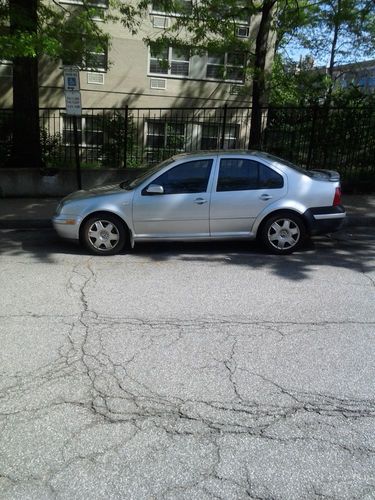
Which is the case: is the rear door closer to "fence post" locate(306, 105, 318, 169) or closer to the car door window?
the car door window

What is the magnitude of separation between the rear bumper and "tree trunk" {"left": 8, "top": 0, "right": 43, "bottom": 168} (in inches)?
297

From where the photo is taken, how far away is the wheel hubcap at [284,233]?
285 inches

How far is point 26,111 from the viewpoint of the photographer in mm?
11773

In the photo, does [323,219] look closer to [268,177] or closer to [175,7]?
[268,177]

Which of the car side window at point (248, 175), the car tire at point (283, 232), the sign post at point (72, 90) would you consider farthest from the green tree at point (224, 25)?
the car tire at point (283, 232)

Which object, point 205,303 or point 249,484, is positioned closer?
point 249,484

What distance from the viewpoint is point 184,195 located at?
23.5 feet

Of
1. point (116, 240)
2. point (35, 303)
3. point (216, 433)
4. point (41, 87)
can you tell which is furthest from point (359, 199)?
point (41, 87)

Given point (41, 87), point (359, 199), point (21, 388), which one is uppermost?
point (41, 87)

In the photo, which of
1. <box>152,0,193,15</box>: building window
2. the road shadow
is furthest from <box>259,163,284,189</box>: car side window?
<box>152,0,193,15</box>: building window

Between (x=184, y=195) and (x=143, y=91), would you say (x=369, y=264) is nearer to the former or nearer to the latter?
(x=184, y=195)

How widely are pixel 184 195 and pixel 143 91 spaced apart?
1419 centimetres

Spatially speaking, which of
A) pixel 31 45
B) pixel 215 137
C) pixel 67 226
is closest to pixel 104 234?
pixel 67 226

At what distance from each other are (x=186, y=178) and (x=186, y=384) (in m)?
4.12
